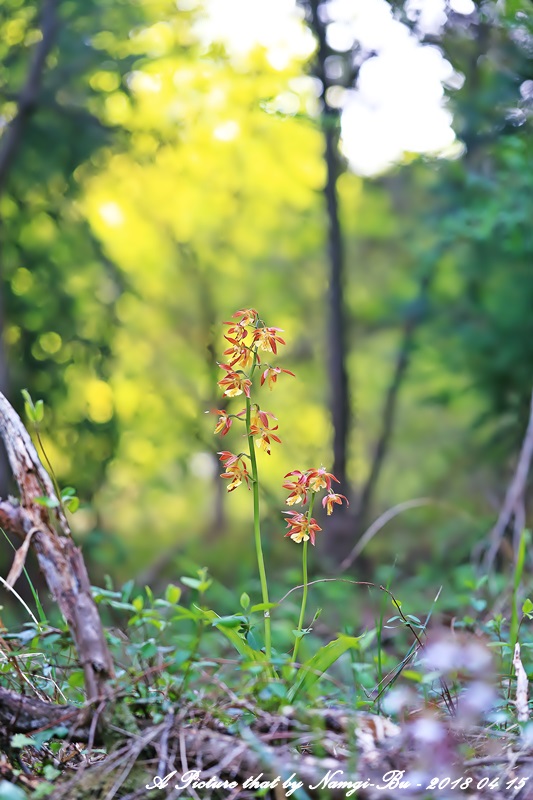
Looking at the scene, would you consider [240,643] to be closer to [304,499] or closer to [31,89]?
[304,499]

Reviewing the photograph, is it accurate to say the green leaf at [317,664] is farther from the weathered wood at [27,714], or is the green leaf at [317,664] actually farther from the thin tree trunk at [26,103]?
the thin tree trunk at [26,103]

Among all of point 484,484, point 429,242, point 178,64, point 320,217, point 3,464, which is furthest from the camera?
point 320,217

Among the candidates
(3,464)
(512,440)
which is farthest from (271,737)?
(512,440)

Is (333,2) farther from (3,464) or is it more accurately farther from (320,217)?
(3,464)

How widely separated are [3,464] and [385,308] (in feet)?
11.8

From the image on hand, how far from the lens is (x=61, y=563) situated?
3.95 feet

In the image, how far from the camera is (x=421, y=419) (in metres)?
8.34

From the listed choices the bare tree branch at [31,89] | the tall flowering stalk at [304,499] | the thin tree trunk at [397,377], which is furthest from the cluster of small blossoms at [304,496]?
the thin tree trunk at [397,377]

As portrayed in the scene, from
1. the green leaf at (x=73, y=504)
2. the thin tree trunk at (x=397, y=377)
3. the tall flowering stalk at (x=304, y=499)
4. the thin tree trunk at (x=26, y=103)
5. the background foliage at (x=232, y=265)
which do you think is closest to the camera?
the green leaf at (x=73, y=504)

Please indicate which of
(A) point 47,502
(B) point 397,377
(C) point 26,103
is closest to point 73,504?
(A) point 47,502

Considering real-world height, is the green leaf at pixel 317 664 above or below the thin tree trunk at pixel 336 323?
above

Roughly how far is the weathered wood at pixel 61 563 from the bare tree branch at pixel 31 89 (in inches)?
186

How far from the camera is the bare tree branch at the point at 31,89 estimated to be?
17.5 ft

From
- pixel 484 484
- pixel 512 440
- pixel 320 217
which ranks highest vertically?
pixel 320 217
